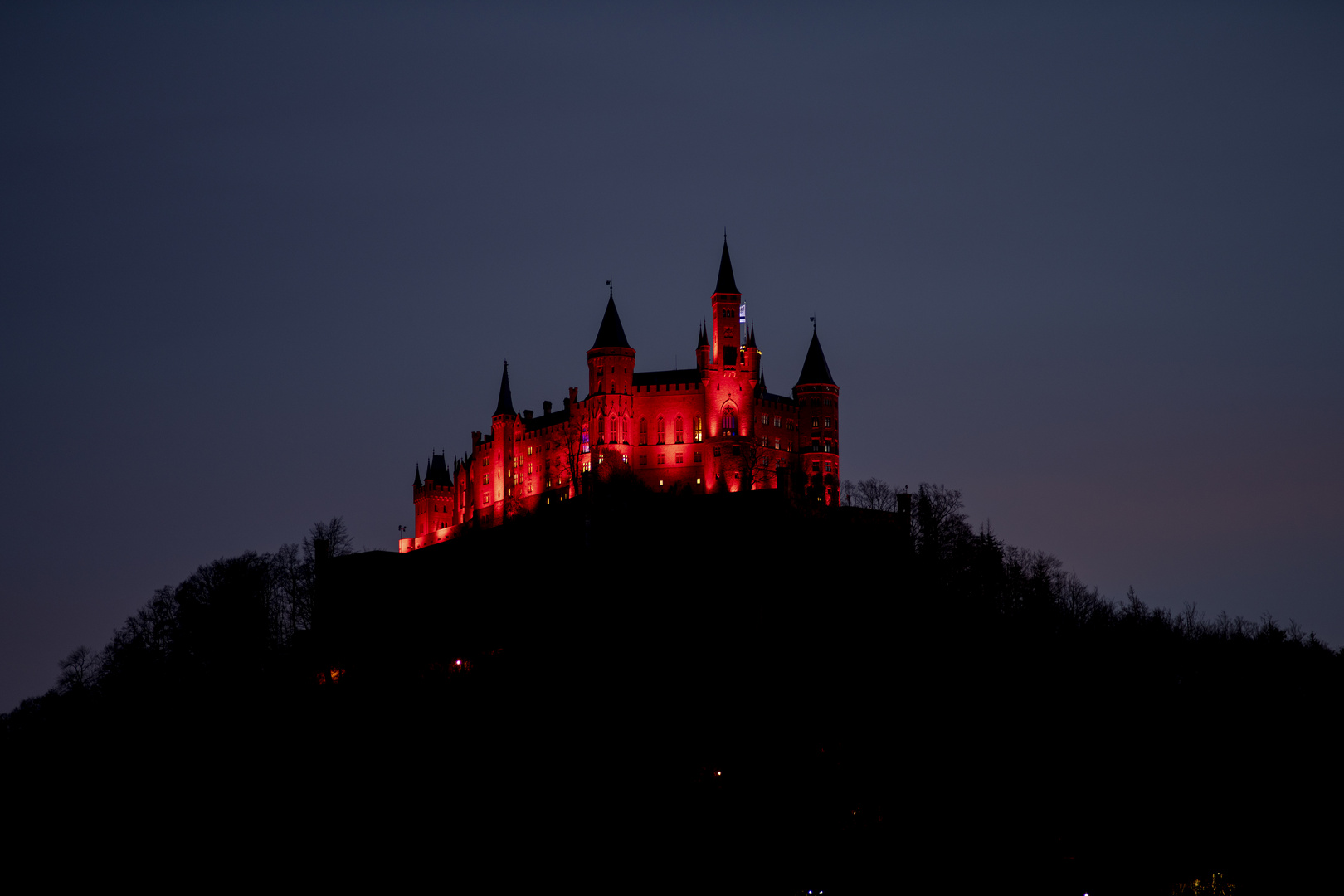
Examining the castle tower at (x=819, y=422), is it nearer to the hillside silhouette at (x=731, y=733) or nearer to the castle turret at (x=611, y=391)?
the castle turret at (x=611, y=391)

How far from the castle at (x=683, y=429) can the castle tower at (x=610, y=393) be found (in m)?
0.09

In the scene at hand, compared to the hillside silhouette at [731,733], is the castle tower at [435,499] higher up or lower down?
higher up

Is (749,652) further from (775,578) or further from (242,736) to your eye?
(242,736)

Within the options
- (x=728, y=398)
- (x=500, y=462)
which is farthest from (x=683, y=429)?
(x=500, y=462)

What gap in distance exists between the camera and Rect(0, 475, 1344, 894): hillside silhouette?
49375 mm

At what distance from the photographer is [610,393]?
378 feet

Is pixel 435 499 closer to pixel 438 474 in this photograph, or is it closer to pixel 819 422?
pixel 438 474

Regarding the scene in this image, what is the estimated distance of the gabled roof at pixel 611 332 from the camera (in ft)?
387

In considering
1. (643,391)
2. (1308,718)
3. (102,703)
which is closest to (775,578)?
(1308,718)

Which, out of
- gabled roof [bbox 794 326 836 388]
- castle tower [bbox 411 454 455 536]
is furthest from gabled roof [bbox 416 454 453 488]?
gabled roof [bbox 794 326 836 388]

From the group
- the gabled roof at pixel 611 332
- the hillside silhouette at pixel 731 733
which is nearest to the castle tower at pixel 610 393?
the gabled roof at pixel 611 332

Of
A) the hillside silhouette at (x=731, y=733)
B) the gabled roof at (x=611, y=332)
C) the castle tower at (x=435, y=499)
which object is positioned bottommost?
the hillside silhouette at (x=731, y=733)

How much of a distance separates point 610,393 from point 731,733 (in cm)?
6393

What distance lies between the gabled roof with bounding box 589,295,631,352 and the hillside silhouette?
3744 cm
